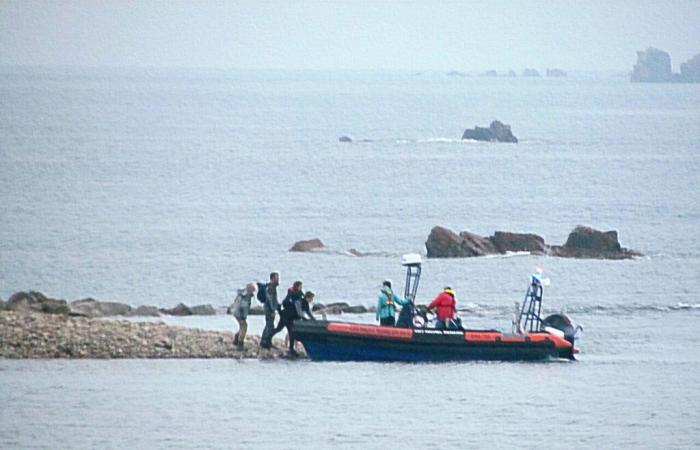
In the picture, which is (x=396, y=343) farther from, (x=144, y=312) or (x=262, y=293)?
(x=144, y=312)

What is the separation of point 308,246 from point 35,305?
80.1ft

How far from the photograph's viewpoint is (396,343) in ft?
108

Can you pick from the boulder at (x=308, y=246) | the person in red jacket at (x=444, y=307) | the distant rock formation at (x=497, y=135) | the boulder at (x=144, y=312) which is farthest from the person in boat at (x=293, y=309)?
the distant rock formation at (x=497, y=135)

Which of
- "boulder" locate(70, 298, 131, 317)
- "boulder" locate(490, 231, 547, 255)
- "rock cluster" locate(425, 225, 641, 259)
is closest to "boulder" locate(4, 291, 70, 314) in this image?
"boulder" locate(70, 298, 131, 317)

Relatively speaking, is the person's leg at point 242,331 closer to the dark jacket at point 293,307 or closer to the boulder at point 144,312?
the dark jacket at point 293,307

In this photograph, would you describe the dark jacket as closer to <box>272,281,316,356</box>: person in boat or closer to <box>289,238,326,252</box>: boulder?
<box>272,281,316,356</box>: person in boat

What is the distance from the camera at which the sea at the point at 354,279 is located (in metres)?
30.0

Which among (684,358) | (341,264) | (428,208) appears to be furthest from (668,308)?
(428,208)

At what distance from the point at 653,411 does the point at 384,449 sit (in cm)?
633

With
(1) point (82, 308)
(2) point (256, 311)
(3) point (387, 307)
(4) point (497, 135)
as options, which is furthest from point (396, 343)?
(4) point (497, 135)

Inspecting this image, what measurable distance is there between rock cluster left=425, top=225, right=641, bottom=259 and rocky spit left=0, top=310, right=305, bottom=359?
23.2 meters

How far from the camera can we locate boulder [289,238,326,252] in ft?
203

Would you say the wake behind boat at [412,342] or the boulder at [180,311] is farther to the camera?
the boulder at [180,311]

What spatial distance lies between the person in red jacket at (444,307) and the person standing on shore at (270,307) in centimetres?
319
